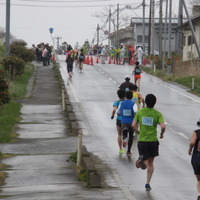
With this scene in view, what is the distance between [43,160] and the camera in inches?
630

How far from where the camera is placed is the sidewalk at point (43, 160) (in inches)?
454

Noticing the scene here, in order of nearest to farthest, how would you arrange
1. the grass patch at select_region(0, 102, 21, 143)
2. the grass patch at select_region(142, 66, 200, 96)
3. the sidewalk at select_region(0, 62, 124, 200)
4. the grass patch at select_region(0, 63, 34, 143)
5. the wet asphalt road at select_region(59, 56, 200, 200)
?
the sidewalk at select_region(0, 62, 124, 200) < the wet asphalt road at select_region(59, 56, 200, 200) < the grass patch at select_region(0, 102, 21, 143) < the grass patch at select_region(0, 63, 34, 143) < the grass patch at select_region(142, 66, 200, 96)

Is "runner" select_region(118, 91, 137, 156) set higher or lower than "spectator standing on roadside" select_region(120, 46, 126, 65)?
lower

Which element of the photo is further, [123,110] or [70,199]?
[123,110]

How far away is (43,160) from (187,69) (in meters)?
30.4

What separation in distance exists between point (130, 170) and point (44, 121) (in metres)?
9.85

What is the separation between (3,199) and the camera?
11023 mm

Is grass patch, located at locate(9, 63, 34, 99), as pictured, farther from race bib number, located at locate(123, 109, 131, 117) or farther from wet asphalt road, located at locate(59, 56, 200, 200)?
race bib number, located at locate(123, 109, 131, 117)

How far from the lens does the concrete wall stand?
144 feet

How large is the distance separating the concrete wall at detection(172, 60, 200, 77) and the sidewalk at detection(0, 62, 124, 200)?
15856mm

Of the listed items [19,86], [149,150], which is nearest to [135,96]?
[149,150]

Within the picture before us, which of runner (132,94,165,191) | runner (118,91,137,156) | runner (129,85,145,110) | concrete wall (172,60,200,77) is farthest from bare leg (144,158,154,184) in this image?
concrete wall (172,60,200,77)

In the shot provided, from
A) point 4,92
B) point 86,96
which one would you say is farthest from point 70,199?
point 86,96

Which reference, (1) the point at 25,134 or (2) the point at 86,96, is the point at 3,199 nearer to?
(1) the point at 25,134
